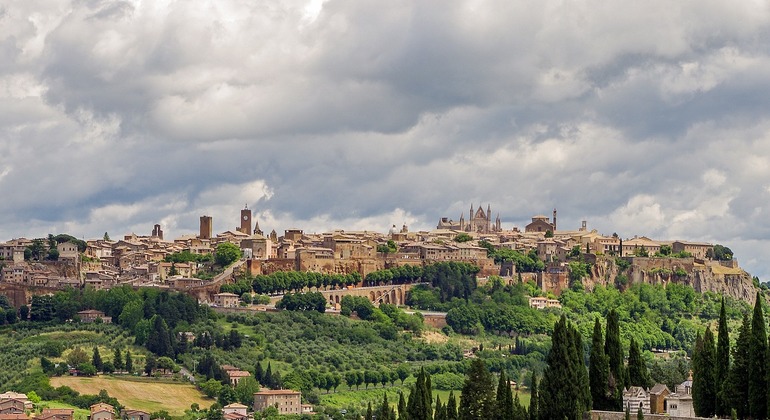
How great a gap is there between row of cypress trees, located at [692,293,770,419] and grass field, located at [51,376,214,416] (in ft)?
162

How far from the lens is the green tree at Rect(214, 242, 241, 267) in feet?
433

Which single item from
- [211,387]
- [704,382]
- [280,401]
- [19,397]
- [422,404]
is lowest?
[280,401]

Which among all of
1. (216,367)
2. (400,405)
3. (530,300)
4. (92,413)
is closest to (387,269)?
(530,300)

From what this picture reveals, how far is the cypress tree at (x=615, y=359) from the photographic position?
54.5 metres

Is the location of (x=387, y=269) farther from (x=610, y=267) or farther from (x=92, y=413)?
(x=92, y=413)

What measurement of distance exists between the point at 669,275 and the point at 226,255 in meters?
37.5

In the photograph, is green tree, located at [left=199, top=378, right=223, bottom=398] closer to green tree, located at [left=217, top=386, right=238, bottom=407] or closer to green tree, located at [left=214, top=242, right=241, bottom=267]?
green tree, located at [left=217, top=386, right=238, bottom=407]

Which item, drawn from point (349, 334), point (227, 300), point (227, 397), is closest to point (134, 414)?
point (227, 397)

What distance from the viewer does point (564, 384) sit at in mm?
52375

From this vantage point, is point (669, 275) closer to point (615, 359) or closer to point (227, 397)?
point (227, 397)

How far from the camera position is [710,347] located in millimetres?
53344

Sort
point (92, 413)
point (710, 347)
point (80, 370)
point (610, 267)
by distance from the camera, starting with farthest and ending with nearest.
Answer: point (610, 267) → point (80, 370) → point (92, 413) → point (710, 347)

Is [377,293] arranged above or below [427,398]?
above

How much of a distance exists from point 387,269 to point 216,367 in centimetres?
3339
